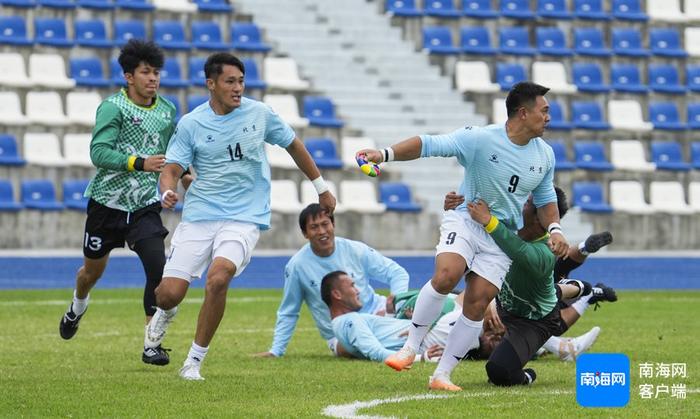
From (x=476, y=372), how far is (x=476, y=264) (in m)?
1.24

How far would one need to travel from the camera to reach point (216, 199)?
9.52 meters

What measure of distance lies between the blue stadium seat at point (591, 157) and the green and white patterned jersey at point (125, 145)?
1555cm

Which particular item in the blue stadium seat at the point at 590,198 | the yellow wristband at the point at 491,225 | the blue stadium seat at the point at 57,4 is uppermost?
the blue stadium seat at the point at 57,4

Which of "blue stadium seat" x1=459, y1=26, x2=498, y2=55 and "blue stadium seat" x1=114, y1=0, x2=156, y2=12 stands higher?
"blue stadium seat" x1=114, y1=0, x2=156, y2=12

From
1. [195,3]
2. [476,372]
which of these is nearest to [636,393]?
[476,372]

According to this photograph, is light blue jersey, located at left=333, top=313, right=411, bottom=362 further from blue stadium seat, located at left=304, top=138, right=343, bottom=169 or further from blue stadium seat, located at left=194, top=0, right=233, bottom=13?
blue stadium seat, located at left=194, top=0, right=233, bottom=13

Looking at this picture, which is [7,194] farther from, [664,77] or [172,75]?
[664,77]

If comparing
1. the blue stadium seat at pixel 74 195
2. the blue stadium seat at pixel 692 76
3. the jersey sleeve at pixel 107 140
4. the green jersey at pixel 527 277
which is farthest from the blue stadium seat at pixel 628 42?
the green jersey at pixel 527 277

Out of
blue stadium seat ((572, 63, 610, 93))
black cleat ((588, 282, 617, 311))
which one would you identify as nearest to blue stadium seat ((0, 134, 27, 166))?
blue stadium seat ((572, 63, 610, 93))

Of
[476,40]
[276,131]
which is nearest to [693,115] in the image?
[476,40]

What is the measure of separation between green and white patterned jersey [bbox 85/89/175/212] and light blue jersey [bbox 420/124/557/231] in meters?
2.39

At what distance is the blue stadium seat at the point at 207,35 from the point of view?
2438cm

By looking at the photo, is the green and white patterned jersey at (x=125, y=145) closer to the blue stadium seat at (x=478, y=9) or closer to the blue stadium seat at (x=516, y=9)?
the blue stadium seat at (x=478, y=9)
